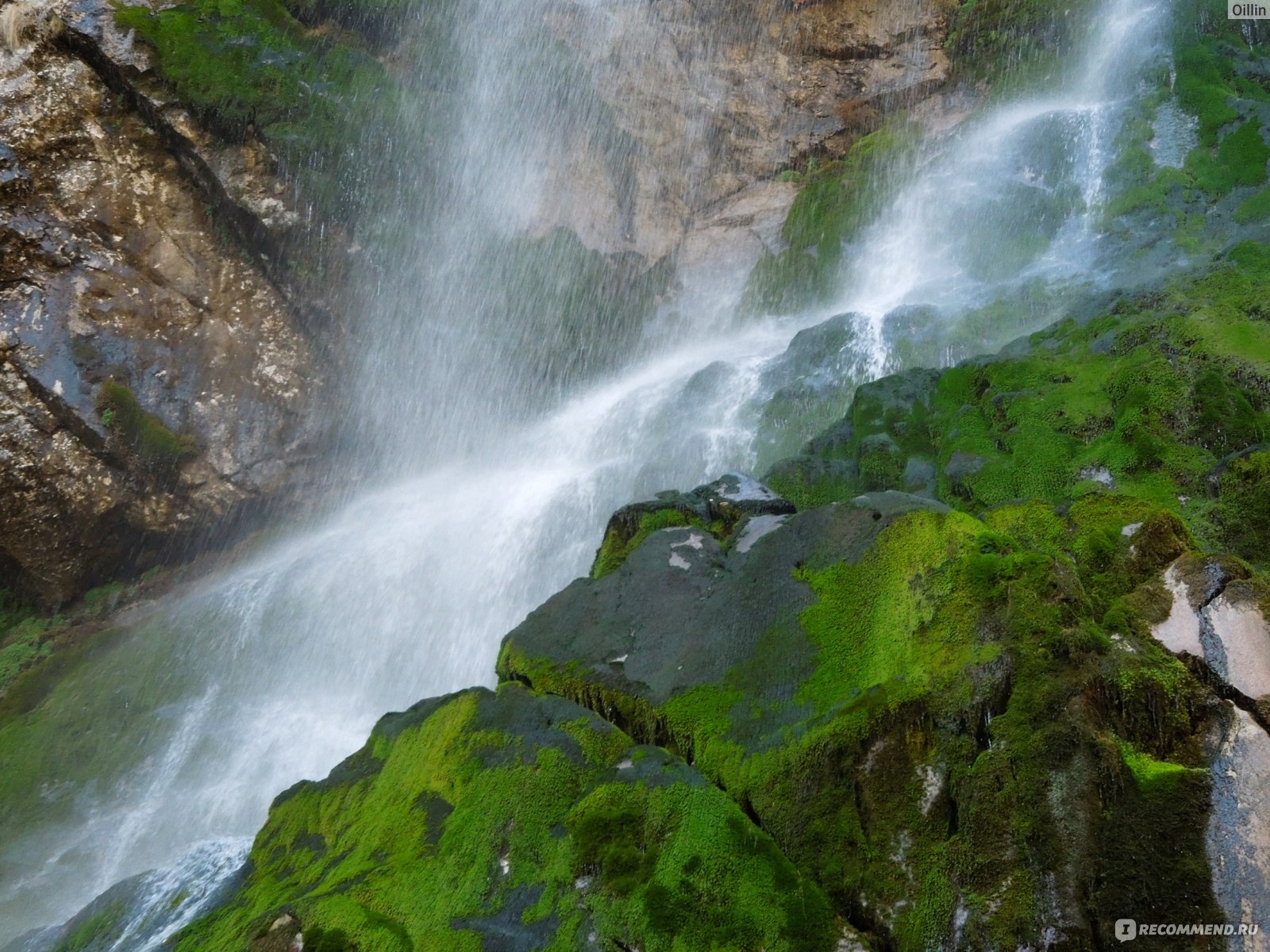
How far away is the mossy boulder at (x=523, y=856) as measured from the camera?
14.3 feet

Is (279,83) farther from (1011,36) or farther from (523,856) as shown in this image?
(523,856)

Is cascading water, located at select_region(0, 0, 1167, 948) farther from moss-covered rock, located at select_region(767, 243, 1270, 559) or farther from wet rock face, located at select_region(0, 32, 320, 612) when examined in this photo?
moss-covered rock, located at select_region(767, 243, 1270, 559)

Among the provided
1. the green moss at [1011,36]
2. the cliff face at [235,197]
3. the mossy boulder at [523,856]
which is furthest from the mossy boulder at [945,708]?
the green moss at [1011,36]

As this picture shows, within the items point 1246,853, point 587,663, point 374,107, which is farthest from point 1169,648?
point 374,107

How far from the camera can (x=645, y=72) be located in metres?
26.1

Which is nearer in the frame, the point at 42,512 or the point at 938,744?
the point at 938,744

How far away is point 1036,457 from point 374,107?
2143 centimetres

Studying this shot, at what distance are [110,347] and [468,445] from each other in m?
8.77

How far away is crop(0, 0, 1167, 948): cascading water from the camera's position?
45.3ft

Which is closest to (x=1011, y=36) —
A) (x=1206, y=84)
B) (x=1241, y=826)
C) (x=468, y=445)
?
(x=1206, y=84)

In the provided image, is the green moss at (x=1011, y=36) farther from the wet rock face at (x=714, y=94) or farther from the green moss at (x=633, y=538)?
the green moss at (x=633, y=538)

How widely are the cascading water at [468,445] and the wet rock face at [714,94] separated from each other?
1251 mm

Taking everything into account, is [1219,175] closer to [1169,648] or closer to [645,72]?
[1169,648]

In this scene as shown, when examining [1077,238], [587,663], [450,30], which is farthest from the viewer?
[450,30]
